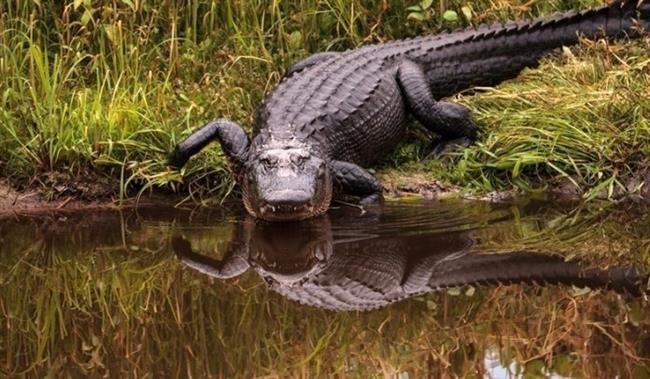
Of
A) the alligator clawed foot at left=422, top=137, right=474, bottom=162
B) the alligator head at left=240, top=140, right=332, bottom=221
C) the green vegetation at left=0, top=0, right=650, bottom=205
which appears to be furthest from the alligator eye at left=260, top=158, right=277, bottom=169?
the alligator clawed foot at left=422, top=137, right=474, bottom=162

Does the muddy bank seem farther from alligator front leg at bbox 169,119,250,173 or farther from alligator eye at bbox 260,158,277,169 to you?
alligator eye at bbox 260,158,277,169

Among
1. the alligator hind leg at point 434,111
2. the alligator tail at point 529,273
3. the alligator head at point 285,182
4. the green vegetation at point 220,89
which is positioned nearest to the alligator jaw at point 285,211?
the alligator head at point 285,182

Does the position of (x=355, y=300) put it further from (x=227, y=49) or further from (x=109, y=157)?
(x=227, y=49)

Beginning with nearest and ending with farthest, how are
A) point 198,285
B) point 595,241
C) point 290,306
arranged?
point 290,306, point 198,285, point 595,241

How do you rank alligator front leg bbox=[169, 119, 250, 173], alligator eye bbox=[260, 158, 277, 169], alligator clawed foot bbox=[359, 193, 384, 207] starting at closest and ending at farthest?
alligator eye bbox=[260, 158, 277, 169] < alligator clawed foot bbox=[359, 193, 384, 207] < alligator front leg bbox=[169, 119, 250, 173]

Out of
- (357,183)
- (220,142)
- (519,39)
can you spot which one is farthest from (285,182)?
(519,39)

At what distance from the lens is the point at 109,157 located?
639 cm

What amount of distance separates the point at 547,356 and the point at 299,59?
4.03m

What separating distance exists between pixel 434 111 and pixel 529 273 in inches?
89.4

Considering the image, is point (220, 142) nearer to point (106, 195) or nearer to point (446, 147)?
point (106, 195)

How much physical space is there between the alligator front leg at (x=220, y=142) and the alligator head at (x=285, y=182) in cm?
13

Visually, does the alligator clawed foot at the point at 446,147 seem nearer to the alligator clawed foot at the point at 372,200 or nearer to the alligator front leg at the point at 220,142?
the alligator clawed foot at the point at 372,200

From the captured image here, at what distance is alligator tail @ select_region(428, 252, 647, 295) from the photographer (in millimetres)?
4633

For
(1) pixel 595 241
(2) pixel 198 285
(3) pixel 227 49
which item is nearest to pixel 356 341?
(2) pixel 198 285
